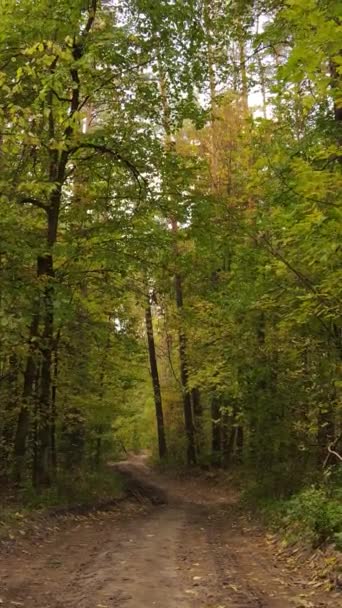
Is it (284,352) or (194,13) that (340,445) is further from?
(194,13)

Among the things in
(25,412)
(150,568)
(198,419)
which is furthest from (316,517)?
(198,419)

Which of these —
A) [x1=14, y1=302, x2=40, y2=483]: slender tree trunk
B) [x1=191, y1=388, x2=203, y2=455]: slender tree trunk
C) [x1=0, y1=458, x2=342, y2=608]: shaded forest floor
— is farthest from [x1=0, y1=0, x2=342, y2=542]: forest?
[x1=191, y1=388, x2=203, y2=455]: slender tree trunk

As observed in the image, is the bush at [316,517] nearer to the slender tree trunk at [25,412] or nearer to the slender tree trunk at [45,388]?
the slender tree trunk at [45,388]

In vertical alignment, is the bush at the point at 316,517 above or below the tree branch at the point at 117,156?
below

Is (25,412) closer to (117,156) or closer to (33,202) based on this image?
(33,202)

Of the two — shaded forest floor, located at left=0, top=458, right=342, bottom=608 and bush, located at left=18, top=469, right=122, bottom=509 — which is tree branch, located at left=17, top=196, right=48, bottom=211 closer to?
bush, located at left=18, top=469, right=122, bottom=509

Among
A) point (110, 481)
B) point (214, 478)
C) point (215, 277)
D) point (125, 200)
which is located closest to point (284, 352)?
point (125, 200)

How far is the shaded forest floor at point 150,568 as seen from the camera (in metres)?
5.77

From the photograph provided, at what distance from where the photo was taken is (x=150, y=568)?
723 centimetres

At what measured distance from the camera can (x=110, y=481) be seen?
18.4 m

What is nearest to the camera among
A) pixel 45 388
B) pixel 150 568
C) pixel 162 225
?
pixel 150 568

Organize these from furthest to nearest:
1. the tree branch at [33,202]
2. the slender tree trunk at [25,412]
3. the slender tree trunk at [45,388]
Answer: the slender tree trunk at [25,412] < the tree branch at [33,202] < the slender tree trunk at [45,388]

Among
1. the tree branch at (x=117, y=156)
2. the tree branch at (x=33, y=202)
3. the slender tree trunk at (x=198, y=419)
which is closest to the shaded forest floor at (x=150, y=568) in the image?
the tree branch at (x=33, y=202)

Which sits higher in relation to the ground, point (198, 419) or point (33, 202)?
point (33, 202)
